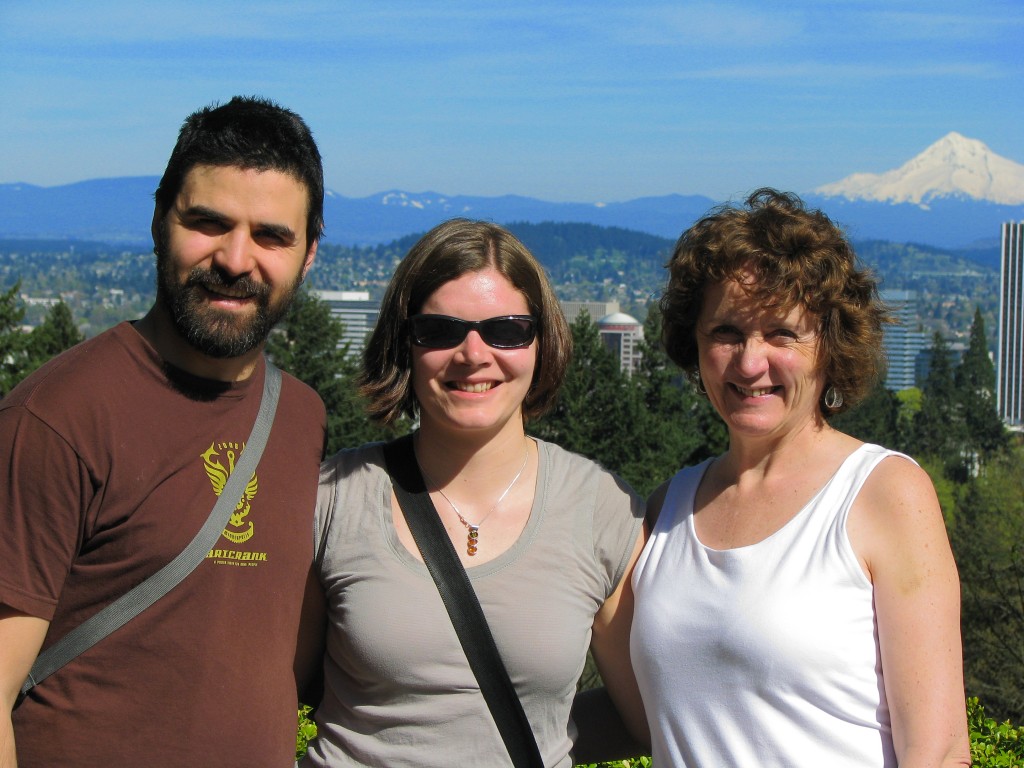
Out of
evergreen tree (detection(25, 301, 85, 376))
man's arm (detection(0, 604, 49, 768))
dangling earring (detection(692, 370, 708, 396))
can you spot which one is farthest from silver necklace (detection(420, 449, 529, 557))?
evergreen tree (detection(25, 301, 85, 376))

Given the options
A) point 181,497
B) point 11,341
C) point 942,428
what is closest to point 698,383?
point 181,497

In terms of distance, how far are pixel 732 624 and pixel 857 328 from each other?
0.91m

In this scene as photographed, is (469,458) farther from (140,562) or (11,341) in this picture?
(11,341)

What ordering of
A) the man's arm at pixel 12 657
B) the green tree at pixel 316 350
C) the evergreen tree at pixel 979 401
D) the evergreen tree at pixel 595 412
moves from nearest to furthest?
the man's arm at pixel 12 657
the green tree at pixel 316 350
the evergreen tree at pixel 595 412
the evergreen tree at pixel 979 401

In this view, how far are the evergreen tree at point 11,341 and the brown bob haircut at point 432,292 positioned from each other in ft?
133

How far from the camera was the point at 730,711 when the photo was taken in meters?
2.98

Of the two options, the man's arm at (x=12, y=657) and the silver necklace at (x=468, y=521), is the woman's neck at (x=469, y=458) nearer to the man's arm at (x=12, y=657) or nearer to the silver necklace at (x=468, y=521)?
the silver necklace at (x=468, y=521)

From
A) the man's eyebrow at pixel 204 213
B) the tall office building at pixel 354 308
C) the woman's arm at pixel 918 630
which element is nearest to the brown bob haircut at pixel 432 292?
the man's eyebrow at pixel 204 213

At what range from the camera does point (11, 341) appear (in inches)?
1594

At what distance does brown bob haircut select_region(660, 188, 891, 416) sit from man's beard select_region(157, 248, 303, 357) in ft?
4.20

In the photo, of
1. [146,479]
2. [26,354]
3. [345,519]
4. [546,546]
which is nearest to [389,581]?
[345,519]

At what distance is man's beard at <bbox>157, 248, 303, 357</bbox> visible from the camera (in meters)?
3.06

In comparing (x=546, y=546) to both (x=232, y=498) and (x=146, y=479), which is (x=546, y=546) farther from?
(x=146, y=479)

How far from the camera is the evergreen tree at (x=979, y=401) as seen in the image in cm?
8425
